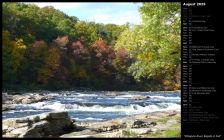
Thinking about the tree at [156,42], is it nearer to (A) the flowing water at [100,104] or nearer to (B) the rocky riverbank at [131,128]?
(B) the rocky riverbank at [131,128]

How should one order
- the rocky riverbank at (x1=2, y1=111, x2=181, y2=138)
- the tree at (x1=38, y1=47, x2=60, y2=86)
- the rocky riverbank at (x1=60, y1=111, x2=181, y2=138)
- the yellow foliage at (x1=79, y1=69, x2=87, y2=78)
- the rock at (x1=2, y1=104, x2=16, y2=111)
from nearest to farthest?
the rocky riverbank at (x1=60, y1=111, x2=181, y2=138) → the rocky riverbank at (x1=2, y1=111, x2=181, y2=138) → the tree at (x1=38, y1=47, x2=60, y2=86) → the yellow foliage at (x1=79, y1=69, x2=87, y2=78) → the rock at (x1=2, y1=104, x2=16, y2=111)

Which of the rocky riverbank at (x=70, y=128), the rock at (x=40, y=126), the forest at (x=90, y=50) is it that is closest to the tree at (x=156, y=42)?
the forest at (x=90, y=50)

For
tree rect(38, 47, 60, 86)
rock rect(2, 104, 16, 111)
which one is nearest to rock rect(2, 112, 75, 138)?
tree rect(38, 47, 60, 86)

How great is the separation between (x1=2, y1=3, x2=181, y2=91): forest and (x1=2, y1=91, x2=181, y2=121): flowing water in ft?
5.68

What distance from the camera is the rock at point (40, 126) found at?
645 inches

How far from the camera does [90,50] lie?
19.6m

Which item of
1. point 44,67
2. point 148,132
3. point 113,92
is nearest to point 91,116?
point 113,92

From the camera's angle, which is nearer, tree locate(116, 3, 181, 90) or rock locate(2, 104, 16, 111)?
tree locate(116, 3, 181, 90)

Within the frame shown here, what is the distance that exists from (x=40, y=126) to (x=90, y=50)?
174 inches

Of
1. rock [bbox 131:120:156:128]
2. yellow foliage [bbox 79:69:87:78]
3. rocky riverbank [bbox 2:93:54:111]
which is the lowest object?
rock [bbox 131:120:156:128]

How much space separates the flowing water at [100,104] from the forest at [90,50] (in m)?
1.73

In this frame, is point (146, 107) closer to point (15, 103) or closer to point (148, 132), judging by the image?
point (15, 103)

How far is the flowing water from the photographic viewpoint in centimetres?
2482

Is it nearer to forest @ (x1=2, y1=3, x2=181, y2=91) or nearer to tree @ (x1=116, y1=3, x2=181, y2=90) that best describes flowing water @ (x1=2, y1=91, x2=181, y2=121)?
forest @ (x1=2, y1=3, x2=181, y2=91)
